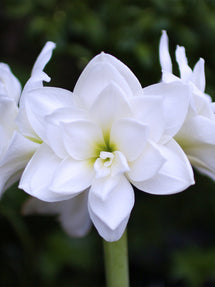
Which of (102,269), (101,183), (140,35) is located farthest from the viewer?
(102,269)

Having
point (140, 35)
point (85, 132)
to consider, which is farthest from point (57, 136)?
point (140, 35)

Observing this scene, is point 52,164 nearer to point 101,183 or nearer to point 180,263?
point 101,183

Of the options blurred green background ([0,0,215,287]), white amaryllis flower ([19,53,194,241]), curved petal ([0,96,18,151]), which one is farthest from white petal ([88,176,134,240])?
blurred green background ([0,0,215,287])

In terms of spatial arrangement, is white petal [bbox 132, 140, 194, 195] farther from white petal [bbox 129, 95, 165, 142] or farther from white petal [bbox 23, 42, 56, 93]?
white petal [bbox 23, 42, 56, 93]

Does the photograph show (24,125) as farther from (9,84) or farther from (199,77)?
(199,77)

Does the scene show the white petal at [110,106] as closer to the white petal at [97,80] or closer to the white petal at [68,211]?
the white petal at [97,80]

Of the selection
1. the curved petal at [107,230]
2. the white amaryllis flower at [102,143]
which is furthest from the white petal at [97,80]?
the curved petal at [107,230]
